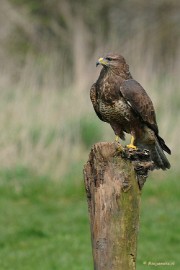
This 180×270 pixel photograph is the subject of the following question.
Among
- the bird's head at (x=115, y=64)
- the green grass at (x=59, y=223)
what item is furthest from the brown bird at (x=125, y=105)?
the green grass at (x=59, y=223)

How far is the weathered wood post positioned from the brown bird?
111 centimetres

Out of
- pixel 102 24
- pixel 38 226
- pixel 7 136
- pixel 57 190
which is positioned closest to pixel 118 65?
pixel 38 226

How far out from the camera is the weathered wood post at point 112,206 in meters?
4.26

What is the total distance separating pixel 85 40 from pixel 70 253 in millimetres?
13711

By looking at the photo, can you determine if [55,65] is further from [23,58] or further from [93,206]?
[93,206]

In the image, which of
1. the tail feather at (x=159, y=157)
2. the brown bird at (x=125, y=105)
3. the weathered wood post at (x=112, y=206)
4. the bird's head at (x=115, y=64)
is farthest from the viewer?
the tail feather at (x=159, y=157)

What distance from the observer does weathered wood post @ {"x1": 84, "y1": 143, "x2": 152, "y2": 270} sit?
4.26m

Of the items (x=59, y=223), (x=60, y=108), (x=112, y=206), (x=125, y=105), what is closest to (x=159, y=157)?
(x=125, y=105)

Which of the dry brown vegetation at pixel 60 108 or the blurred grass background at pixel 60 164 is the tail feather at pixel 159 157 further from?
the dry brown vegetation at pixel 60 108

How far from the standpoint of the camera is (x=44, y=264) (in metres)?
7.31

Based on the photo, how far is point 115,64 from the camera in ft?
18.6

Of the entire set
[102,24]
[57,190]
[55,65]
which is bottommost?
[57,190]

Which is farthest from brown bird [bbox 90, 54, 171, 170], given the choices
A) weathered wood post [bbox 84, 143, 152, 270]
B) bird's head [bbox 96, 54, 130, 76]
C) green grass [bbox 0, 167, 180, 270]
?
green grass [bbox 0, 167, 180, 270]

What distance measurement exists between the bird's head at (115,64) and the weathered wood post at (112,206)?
1.34m
